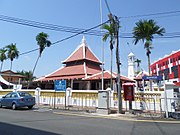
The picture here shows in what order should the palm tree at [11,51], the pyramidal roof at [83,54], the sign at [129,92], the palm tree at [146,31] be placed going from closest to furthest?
the sign at [129,92] → the palm tree at [146,31] → the pyramidal roof at [83,54] → the palm tree at [11,51]

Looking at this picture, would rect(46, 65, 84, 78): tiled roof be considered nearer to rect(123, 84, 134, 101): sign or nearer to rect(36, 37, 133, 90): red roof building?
rect(36, 37, 133, 90): red roof building

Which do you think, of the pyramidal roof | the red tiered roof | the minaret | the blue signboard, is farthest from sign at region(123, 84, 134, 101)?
the minaret

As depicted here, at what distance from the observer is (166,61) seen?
61.4m

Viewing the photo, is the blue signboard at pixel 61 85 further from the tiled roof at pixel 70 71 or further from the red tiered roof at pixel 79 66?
the tiled roof at pixel 70 71

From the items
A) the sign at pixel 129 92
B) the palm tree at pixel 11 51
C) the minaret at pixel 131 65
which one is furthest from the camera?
the minaret at pixel 131 65

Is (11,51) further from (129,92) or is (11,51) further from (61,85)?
(129,92)

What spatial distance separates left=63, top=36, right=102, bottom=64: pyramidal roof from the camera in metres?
36.3

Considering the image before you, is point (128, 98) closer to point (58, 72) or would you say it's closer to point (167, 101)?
point (167, 101)

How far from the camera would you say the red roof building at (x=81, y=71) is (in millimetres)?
31931

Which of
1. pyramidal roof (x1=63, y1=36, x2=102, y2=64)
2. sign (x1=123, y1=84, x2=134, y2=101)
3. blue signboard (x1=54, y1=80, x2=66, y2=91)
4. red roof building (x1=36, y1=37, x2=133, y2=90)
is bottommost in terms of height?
sign (x1=123, y1=84, x2=134, y2=101)

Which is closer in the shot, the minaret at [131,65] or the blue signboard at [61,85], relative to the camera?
the blue signboard at [61,85]

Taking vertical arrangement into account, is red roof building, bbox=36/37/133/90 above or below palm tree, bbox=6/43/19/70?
below

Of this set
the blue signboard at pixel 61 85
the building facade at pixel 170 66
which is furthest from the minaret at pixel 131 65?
the blue signboard at pixel 61 85

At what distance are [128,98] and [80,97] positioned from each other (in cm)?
580
